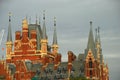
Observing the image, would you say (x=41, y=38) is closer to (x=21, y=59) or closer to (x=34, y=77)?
(x=21, y=59)

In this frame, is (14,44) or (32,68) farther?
(14,44)

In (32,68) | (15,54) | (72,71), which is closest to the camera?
(72,71)

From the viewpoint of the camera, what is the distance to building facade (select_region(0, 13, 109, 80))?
191 feet

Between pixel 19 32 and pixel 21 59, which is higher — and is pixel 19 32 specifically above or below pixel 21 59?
above

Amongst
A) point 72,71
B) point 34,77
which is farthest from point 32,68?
point 72,71

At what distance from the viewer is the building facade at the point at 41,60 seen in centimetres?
5834

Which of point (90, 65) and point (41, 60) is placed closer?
point (90, 65)

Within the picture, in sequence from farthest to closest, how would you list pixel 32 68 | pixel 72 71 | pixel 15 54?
pixel 15 54, pixel 32 68, pixel 72 71

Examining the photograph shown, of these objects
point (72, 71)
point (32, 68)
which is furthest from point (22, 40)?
point (72, 71)

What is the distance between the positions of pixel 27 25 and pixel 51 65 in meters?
8.83

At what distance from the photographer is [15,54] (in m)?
66.5

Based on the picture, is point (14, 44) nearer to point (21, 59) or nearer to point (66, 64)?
point (21, 59)

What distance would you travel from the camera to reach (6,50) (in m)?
68.2

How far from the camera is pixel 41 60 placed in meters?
64.1
